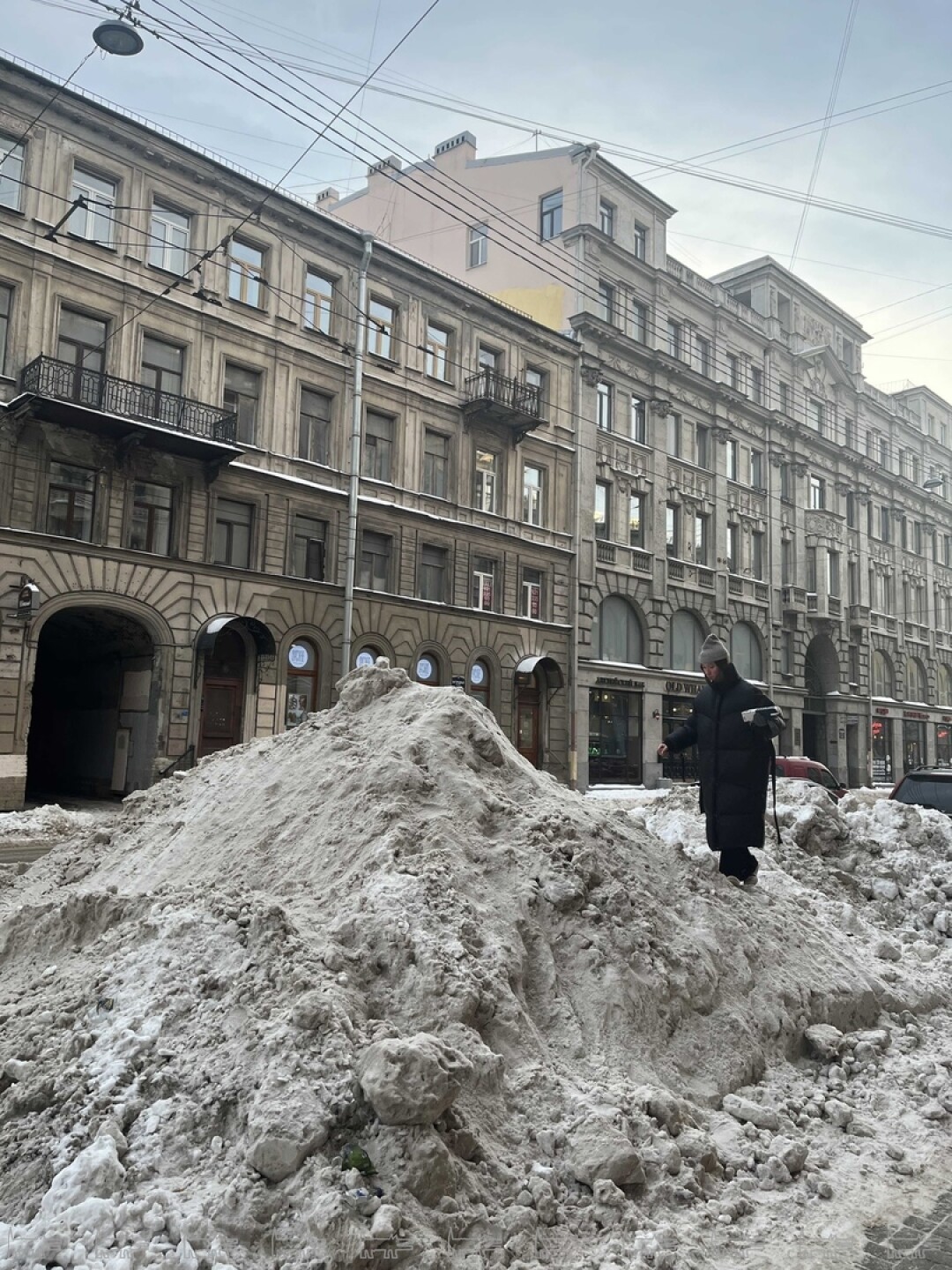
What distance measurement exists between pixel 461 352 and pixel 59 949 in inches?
847

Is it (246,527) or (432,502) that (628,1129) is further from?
(432,502)

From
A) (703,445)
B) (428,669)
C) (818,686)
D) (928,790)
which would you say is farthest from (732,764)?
(818,686)

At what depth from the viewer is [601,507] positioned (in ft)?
90.0

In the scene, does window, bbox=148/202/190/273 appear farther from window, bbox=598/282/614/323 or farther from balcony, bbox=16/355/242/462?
window, bbox=598/282/614/323

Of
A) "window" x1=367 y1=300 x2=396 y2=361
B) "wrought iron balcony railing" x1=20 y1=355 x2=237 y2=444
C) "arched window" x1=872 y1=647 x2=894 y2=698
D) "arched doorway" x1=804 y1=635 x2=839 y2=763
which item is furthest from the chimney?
"arched window" x1=872 y1=647 x2=894 y2=698

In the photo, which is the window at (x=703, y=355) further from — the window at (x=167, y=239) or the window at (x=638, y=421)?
the window at (x=167, y=239)

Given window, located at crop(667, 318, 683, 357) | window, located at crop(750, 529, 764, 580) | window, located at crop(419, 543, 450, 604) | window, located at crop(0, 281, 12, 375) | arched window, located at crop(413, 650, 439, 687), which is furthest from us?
window, located at crop(750, 529, 764, 580)

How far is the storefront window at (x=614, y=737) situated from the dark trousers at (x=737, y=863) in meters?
20.0

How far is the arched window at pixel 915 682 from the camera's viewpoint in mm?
41812

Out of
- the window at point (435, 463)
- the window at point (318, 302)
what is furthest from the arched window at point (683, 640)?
the window at point (318, 302)

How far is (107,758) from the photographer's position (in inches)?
740

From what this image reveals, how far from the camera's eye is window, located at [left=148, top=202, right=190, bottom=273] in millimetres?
18266

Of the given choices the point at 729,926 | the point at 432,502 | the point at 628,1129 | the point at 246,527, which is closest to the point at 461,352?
the point at 432,502

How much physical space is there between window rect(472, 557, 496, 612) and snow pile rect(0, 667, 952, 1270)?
17620 mm
